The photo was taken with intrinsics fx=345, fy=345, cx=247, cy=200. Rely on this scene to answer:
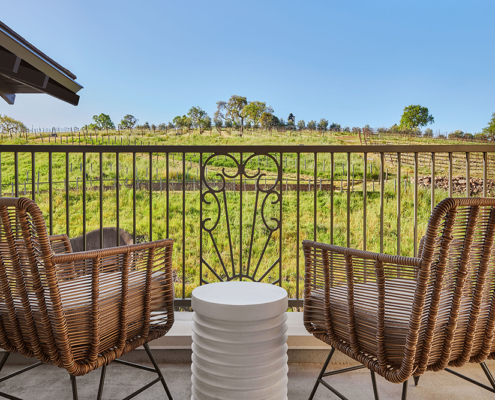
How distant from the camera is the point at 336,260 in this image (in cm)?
131

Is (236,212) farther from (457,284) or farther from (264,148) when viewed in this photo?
(457,284)

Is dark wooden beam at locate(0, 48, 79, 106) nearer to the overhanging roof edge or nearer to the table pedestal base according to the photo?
the overhanging roof edge

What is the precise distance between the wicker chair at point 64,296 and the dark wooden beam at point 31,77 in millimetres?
1771

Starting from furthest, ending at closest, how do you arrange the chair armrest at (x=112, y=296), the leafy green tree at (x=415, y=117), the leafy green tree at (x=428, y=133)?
1. the leafy green tree at (x=415, y=117)
2. the leafy green tree at (x=428, y=133)
3. the chair armrest at (x=112, y=296)

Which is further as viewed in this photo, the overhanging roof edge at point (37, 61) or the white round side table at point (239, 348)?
the overhanging roof edge at point (37, 61)

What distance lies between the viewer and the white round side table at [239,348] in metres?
1.08

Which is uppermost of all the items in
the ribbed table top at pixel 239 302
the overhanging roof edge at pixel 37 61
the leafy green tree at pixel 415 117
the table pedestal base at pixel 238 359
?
the leafy green tree at pixel 415 117

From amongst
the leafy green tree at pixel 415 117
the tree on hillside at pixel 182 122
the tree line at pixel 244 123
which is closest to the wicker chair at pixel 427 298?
the tree line at pixel 244 123

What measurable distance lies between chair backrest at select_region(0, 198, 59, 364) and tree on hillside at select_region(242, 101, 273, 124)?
26.2 metres

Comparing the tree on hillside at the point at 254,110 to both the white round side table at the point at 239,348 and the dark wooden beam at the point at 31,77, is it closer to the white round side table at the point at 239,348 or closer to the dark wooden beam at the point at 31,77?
the dark wooden beam at the point at 31,77

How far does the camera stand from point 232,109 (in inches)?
1155

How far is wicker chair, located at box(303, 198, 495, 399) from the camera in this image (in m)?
1.07

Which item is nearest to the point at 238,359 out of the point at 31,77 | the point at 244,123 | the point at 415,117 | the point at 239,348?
the point at 239,348

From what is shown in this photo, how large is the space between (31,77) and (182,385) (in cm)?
242
